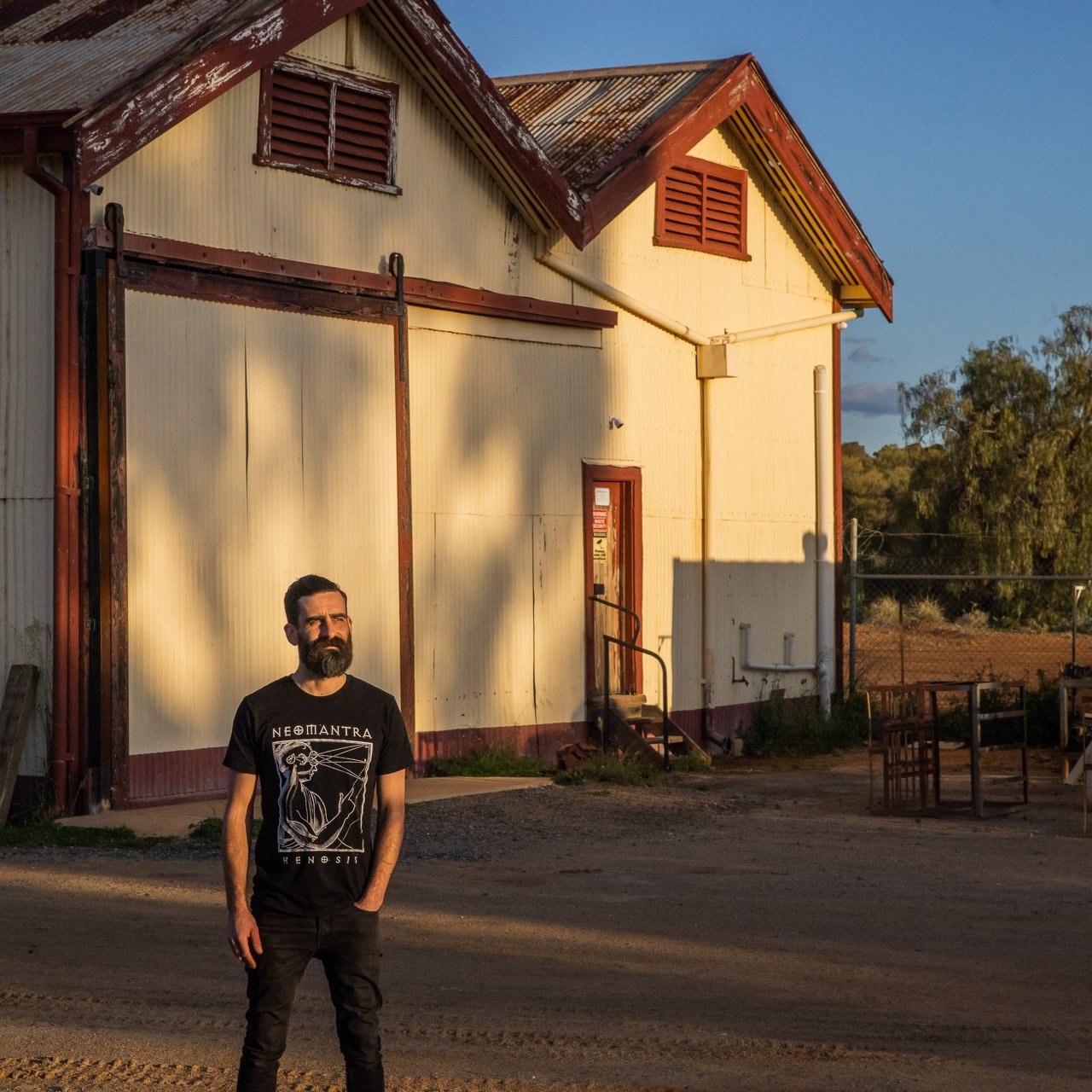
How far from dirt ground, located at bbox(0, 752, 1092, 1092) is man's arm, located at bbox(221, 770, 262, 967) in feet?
4.68

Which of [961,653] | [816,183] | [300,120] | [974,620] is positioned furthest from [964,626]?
[300,120]

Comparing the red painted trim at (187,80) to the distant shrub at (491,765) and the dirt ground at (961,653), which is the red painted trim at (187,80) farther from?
the dirt ground at (961,653)

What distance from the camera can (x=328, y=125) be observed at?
48.9ft

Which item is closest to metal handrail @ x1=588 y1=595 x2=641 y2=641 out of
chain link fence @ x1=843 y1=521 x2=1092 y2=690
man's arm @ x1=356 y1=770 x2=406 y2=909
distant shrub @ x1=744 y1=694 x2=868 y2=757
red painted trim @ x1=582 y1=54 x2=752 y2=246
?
distant shrub @ x1=744 y1=694 x2=868 y2=757

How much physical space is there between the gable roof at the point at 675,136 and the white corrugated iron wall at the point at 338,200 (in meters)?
1.05

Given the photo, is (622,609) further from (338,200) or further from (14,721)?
(14,721)

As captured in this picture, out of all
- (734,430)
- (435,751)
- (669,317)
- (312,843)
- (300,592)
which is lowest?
(435,751)

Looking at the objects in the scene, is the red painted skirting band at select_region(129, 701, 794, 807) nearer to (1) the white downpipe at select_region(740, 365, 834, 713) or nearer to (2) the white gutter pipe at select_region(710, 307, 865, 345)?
(1) the white downpipe at select_region(740, 365, 834, 713)

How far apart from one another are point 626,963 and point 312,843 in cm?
345

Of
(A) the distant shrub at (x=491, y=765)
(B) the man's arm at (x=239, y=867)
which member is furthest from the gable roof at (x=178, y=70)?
(B) the man's arm at (x=239, y=867)

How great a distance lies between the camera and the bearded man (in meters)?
5.27

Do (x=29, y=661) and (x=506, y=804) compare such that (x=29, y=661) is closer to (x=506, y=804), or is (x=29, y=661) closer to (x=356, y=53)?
(x=506, y=804)

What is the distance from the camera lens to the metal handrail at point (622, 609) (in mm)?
17594

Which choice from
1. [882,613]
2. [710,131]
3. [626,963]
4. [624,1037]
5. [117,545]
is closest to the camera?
[624,1037]
